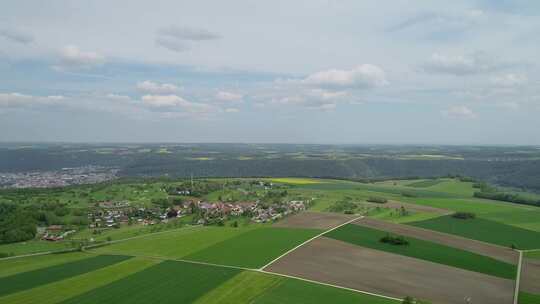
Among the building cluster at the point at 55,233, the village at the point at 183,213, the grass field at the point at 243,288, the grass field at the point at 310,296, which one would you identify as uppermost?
the grass field at the point at 310,296

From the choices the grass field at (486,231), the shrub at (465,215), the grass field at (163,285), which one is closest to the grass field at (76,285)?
the grass field at (163,285)

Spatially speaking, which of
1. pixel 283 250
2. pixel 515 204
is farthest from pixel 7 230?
pixel 515 204

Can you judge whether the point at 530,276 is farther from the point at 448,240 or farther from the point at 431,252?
the point at 448,240

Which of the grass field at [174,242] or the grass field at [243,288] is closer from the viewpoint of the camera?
the grass field at [243,288]

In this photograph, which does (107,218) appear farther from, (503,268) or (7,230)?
(503,268)

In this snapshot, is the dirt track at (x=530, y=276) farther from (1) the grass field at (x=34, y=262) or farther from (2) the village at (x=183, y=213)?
(1) the grass field at (x=34, y=262)

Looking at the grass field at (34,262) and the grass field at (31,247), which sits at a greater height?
the grass field at (34,262)
